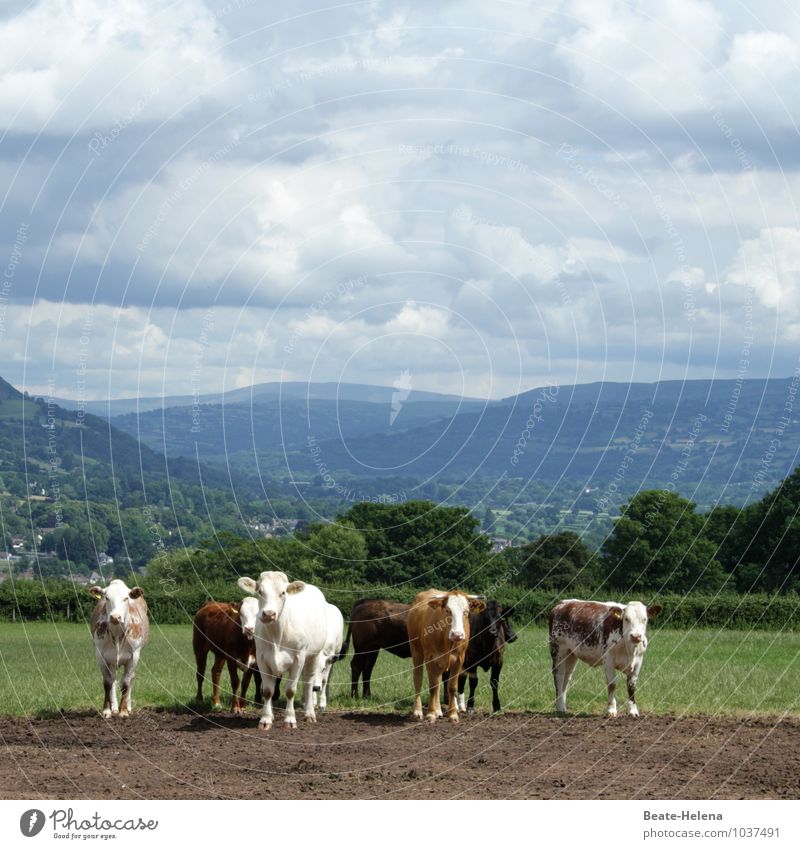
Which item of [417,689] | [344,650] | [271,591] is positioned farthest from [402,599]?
[271,591]

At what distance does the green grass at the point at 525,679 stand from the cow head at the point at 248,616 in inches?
85.9

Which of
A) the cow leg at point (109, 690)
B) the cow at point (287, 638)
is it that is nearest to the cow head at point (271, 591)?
the cow at point (287, 638)

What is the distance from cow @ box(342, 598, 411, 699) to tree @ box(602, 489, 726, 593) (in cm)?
3932

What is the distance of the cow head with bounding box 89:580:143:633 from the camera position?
19828 millimetres

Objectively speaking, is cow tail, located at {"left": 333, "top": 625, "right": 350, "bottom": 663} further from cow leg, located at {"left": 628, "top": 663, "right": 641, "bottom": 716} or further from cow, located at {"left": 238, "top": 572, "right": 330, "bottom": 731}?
cow leg, located at {"left": 628, "top": 663, "right": 641, "bottom": 716}

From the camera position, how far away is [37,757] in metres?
16.5

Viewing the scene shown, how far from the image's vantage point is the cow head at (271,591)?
18891 mm

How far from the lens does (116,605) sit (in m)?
20.0

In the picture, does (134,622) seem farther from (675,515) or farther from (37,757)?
(675,515)

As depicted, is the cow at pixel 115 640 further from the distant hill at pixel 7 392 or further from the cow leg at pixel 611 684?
the distant hill at pixel 7 392

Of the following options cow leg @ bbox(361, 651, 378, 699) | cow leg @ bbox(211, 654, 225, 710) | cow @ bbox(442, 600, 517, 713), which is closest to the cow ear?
cow leg @ bbox(211, 654, 225, 710)

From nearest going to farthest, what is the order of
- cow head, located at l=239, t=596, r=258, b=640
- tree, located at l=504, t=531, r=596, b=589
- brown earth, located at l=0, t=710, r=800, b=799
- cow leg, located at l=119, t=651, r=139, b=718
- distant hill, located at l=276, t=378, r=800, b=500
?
1. brown earth, located at l=0, t=710, r=800, b=799
2. cow leg, located at l=119, t=651, r=139, b=718
3. cow head, located at l=239, t=596, r=258, b=640
4. tree, located at l=504, t=531, r=596, b=589
5. distant hill, located at l=276, t=378, r=800, b=500
